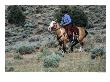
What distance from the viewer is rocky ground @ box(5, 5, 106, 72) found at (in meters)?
12.5

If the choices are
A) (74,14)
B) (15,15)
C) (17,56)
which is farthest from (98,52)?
(15,15)

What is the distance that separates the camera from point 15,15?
496 inches

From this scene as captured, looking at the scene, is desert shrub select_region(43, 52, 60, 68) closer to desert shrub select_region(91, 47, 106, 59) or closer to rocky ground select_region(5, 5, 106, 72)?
rocky ground select_region(5, 5, 106, 72)

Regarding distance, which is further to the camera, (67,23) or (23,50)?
(67,23)

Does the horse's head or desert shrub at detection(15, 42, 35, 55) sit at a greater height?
the horse's head

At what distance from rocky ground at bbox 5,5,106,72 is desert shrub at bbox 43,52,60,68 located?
85mm

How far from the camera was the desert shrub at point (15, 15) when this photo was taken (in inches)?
493

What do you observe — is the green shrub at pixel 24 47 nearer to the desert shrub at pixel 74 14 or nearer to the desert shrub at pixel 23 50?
the desert shrub at pixel 23 50

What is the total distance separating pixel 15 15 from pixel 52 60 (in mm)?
1251

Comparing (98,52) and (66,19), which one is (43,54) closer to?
(66,19)

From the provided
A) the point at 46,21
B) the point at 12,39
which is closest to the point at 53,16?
the point at 46,21

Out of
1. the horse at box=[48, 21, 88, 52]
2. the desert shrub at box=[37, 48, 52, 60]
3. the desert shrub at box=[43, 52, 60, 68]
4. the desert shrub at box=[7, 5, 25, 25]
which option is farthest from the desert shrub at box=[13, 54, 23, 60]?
the horse at box=[48, 21, 88, 52]

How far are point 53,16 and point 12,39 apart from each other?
1.00 metres
